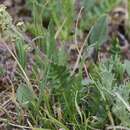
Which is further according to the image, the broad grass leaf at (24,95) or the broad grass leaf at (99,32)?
the broad grass leaf at (99,32)

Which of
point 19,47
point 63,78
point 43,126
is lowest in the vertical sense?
point 43,126

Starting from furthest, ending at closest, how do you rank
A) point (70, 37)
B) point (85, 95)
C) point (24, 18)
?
point (24, 18), point (70, 37), point (85, 95)

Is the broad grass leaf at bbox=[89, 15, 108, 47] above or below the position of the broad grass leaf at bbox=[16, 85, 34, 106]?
above

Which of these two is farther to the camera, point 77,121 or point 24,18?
point 24,18

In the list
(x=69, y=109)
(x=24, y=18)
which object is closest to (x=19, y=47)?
(x=69, y=109)

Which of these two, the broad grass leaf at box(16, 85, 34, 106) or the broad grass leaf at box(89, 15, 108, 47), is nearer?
the broad grass leaf at box(16, 85, 34, 106)

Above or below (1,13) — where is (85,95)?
below

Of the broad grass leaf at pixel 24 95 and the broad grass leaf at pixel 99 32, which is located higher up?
the broad grass leaf at pixel 99 32

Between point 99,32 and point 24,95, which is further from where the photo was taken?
point 99,32

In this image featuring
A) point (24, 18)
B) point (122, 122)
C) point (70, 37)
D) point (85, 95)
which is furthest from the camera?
point (24, 18)

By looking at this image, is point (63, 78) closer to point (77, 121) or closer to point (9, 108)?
point (77, 121)
